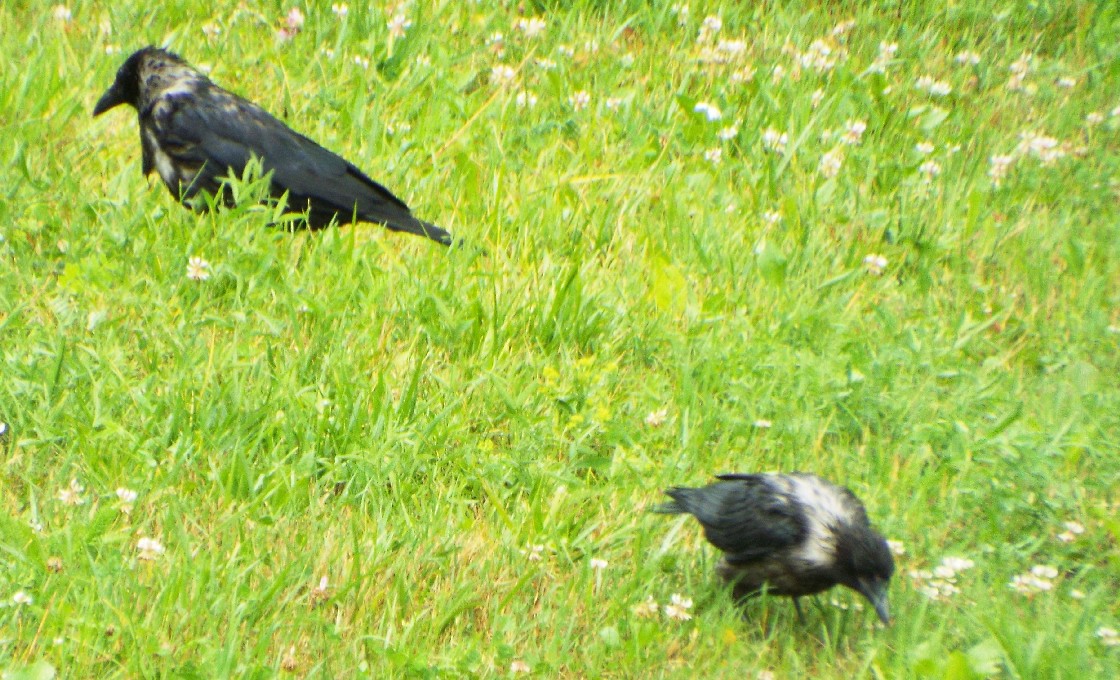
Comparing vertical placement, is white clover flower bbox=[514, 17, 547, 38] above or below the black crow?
above

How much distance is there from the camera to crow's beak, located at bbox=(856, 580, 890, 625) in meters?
3.72

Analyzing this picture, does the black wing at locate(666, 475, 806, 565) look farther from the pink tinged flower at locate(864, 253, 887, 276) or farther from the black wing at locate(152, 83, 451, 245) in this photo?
the pink tinged flower at locate(864, 253, 887, 276)

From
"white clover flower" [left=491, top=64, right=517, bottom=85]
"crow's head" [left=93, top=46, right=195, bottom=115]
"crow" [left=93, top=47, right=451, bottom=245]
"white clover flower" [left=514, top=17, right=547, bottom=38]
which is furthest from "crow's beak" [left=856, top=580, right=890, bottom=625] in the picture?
"white clover flower" [left=514, top=17, right=547, bottom=38]

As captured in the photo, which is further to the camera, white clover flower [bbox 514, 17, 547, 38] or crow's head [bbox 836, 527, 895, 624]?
white clover flower [bbox 514, 17, 547, 38]

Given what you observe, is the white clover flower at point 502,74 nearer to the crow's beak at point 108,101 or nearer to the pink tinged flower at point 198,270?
the crow's beak at point 108,101

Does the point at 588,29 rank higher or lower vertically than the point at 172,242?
higher

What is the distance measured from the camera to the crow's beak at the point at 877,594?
372 centimetres

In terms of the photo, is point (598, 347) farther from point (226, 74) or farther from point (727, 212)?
point (226, 74)

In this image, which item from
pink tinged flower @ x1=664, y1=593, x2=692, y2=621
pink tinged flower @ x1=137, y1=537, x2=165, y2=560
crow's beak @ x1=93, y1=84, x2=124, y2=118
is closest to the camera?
pink tinged flower @ x1=137, y1=537, x2=165, y2=560

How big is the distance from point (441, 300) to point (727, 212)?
5.42 ft

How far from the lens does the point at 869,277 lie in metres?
5.73

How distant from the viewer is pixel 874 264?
574cm

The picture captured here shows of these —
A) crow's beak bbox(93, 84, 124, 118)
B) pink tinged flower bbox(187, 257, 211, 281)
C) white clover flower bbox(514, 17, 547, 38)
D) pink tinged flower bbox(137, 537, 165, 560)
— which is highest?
white clover flower bbox(514, 17, 547, 38)

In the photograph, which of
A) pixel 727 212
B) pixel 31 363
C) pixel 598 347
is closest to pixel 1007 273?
pixel 727 212
